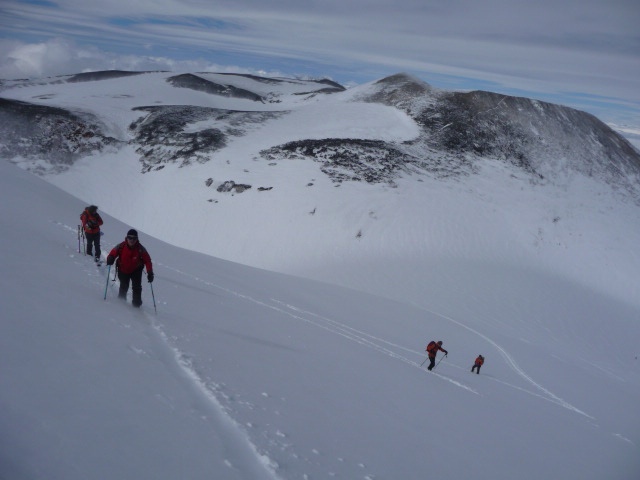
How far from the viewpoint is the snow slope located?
13.7ft

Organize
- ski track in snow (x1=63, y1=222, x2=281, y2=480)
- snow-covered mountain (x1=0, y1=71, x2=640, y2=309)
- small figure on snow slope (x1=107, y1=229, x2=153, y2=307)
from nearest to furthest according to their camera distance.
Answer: ski track in snow (x1=63, y1=222, x2=281, y2=480), small figure on snow slope (x1=107, y1=229, x2=153, y2=307), snow-covered mountain (x1=0, y1=71, x2=640, y2=309)

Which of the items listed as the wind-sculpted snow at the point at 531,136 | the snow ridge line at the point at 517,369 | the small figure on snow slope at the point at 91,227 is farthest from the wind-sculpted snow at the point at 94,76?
the snow ridge line at the point at 517,369

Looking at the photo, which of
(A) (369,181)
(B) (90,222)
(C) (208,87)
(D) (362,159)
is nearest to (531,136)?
(D) (362,159)

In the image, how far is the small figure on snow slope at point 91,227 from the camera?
38.6ft

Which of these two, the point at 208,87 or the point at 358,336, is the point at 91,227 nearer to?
the point at 358,336

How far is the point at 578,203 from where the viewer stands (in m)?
39.2

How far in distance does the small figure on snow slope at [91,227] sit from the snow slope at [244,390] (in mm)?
525

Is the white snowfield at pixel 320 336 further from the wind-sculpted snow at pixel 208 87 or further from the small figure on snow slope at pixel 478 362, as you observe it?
the wind-sculpted snow at pixel 208 87

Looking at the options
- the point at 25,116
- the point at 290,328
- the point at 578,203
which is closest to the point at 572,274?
the point at 578,203

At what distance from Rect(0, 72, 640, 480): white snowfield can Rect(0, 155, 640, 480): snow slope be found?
0.04 m

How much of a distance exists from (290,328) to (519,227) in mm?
27749

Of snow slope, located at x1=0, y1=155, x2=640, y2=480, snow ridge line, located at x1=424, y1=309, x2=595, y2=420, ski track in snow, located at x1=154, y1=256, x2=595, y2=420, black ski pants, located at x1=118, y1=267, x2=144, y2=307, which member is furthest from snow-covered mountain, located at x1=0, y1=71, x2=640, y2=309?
black ski pants, located at x1=118, y1=267, x2=144, y2=307

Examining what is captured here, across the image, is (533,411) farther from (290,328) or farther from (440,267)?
(440,267)

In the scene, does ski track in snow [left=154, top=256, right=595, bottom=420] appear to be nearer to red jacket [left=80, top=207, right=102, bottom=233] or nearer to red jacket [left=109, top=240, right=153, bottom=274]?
red jacket [left=80, top=207, right=102, bottom=233]
